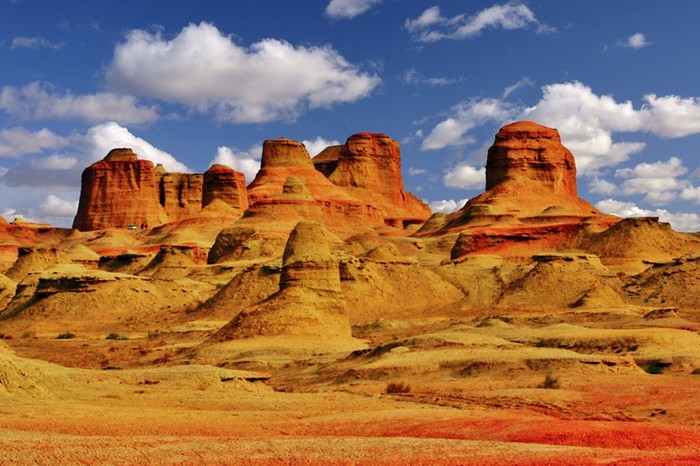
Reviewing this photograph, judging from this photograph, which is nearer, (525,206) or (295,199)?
(295,199)

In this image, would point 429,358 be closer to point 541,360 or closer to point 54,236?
point 541,360

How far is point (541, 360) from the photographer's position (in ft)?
78.3

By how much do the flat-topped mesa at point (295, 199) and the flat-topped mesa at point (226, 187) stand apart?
1.59 meters

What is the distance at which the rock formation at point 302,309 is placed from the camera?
3197cm

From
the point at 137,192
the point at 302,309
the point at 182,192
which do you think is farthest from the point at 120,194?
the point at 302,309

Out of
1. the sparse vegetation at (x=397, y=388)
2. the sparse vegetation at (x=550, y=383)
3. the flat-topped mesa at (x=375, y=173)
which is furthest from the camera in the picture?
the flat-topped mesa at (x=375, y=173)

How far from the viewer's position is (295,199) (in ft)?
299

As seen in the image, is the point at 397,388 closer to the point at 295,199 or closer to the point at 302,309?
the point at 302,309

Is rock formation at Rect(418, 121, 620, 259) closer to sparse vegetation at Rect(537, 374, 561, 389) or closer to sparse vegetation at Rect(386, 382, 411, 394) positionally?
sparse vegetation at Rect(537, 374, 561, 389)

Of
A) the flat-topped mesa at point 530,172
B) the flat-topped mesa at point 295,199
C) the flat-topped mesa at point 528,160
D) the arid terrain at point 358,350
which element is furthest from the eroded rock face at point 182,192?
the arid terrain at point 358,350

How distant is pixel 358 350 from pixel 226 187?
9653 cm

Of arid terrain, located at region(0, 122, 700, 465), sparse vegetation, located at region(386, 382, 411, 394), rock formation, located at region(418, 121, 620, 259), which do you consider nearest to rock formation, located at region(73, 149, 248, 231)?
rock formation, located at region(418, 121, 620, 259)

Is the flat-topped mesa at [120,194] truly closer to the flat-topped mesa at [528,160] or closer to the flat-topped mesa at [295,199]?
the flat-topped mesa at [295,199]

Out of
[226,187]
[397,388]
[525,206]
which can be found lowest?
[397,388]
